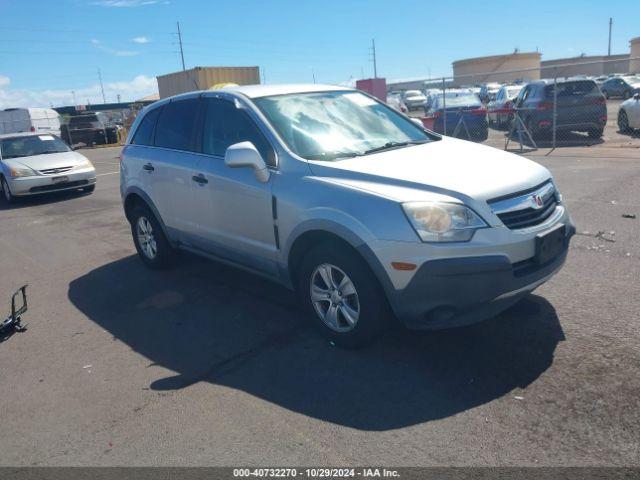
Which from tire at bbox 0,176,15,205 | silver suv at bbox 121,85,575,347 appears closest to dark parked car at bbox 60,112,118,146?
tire at bbox 0,176,15,205

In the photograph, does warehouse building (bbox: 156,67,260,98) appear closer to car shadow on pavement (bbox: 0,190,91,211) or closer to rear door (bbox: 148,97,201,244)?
car shadow on pavement (bbox: 0,190,91,211)

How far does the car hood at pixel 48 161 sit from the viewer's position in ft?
41.4

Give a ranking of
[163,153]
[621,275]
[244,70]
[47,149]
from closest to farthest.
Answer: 1. [621,275]
2. [163,153]
3. [47,149]
4. [244,70]

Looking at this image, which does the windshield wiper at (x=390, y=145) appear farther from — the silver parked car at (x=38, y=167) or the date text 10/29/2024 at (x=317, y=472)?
the silver parked car at (x=38, y=167)

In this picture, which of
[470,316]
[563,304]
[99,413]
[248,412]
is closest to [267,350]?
[248,412]

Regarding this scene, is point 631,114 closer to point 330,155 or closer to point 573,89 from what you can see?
point 573,89

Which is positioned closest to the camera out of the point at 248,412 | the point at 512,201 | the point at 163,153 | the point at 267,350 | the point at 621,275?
the point at 248,412

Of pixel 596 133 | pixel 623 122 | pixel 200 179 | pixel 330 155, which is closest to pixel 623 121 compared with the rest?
pixel 623 122

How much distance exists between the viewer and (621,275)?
16.9ft

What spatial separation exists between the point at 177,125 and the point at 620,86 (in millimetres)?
38410

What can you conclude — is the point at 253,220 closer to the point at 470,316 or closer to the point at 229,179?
the point at 229,179

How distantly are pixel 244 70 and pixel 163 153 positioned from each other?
25065 millimetres

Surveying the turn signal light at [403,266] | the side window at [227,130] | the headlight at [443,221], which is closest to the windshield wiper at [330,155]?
the side window at [227,130]

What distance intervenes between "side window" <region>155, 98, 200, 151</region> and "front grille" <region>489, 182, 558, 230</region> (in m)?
3.04
